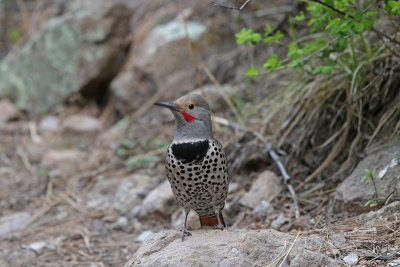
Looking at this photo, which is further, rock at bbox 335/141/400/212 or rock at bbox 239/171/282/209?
rock at bbox 239/171/282/209

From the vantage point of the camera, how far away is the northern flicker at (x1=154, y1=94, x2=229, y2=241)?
3146 millimetres

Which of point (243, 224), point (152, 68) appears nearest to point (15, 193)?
point (152, 68)

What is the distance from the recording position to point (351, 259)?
8.56 ft

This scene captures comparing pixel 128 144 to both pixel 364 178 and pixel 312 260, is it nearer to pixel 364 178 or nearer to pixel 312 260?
pixel 364 178

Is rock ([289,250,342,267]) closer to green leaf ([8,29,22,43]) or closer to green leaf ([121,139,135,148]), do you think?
green leaf ([121,139,135,148])

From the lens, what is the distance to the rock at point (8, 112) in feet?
26.1

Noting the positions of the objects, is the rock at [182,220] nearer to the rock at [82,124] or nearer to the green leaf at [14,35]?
the rock at [82,124]

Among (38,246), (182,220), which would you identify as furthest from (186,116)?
(38,246)

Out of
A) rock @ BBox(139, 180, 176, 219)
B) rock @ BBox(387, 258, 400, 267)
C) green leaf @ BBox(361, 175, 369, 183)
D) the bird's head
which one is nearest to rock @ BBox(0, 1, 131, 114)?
rock @ BBox(139, 180, 176, 219)

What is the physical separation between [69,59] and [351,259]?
20.7 feet

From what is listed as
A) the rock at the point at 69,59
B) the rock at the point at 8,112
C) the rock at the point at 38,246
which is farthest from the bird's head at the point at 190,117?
the rock at the point at 8,112

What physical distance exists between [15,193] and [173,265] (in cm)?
384

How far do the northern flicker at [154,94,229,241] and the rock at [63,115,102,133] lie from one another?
418 cm

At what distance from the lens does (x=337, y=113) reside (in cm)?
423
